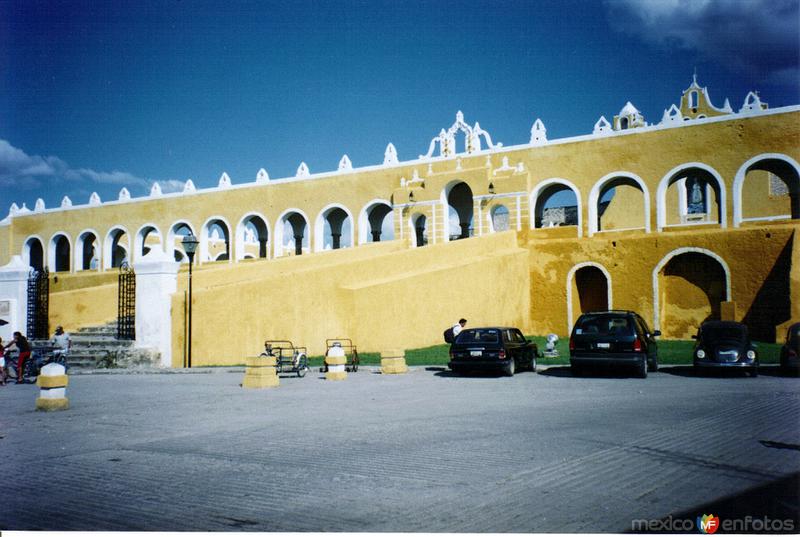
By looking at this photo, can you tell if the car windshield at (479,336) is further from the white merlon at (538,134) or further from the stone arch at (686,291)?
the white merlon at (538,134)

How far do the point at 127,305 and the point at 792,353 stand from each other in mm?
17369

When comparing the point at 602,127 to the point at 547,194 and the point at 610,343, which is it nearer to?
the point at 547,194

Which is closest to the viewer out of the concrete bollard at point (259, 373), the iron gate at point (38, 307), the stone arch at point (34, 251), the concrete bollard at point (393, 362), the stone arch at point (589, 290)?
→ the concrete bollard at point (259, 373)

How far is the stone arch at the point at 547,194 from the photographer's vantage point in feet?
102

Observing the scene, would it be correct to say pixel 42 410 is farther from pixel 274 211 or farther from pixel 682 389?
pixel 274 211

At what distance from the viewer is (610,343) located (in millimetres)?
14141

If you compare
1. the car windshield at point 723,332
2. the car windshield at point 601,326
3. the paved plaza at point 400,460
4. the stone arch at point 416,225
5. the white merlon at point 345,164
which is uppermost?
the white merlon at point 345,164

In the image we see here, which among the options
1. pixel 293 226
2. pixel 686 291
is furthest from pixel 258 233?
pixel 686 291

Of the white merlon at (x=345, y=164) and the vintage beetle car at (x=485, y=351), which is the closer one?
the vintage beetle car at (x=485, y=351)

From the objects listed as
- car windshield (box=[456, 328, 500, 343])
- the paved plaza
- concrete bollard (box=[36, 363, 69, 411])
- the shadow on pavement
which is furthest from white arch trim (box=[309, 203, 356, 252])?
the shadow on pavement

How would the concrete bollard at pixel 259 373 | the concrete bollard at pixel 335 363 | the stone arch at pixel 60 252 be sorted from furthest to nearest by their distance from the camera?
the stone arch at pixel 60 252 → the concrete bollard at pixel 335 363 → the concrete bollard at pixel 259 373

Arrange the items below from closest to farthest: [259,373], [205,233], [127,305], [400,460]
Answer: [400,460]
[259,373]
[127,305]
[205,233]

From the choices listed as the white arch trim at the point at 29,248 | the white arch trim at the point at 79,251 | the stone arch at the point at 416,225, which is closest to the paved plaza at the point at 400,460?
the stone arch at the point at 416,225

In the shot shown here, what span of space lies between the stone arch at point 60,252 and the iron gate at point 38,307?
26.5m
